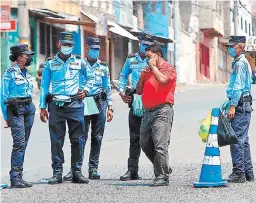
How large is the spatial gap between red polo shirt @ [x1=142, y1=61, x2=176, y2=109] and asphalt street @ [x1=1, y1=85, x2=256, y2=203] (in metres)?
1.06

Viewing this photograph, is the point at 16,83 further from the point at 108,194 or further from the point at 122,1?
the point at 122,1

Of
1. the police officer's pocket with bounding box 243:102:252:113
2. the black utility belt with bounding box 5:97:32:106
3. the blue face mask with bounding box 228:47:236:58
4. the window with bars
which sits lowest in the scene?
the police officer's pocket with bounding box 243:102:252:113

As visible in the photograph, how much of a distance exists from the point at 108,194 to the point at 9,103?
1843 millimetres

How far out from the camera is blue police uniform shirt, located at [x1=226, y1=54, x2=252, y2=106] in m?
9.19

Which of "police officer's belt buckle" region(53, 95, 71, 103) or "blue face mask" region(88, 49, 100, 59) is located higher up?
"blue face mask" region(88, 49, 100, 59)

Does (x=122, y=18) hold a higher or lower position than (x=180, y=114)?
higher

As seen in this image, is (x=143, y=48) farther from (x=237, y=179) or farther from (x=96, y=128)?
(x=237, y=179)

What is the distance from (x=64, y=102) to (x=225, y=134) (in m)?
2.13

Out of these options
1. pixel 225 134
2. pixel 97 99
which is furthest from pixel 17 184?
pixel 225 134

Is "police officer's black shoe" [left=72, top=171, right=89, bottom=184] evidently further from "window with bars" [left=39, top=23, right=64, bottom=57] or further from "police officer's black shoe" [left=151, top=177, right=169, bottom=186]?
"window with bars" [left=39, top=23, right=64, bottom=57]

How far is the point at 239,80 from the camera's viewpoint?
9219 millimetres

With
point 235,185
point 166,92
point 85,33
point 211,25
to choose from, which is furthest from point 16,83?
point 211,25

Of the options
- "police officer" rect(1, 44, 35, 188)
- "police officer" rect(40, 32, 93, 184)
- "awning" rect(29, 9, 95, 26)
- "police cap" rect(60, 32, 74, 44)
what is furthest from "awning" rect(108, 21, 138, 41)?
"police officer" rect(1, 44, 35, 188)

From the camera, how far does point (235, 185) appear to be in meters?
9.02
